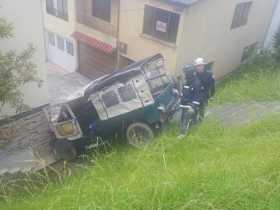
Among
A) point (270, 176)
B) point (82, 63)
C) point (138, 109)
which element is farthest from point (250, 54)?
point (270, 176)

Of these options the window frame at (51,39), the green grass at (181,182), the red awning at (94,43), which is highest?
the green grass at (181,182)

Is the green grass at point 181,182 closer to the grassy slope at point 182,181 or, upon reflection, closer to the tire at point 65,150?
the grassy slope at point 182,181

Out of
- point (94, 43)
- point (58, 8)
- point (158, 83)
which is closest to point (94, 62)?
point (94, 43)

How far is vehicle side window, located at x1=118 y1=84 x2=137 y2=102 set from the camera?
7.98 metres

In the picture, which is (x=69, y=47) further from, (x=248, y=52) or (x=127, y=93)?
(x=127, y=93)

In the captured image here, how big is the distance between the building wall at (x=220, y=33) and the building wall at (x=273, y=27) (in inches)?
9.7

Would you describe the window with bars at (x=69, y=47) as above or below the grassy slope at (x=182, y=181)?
below

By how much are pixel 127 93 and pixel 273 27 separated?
12205mm

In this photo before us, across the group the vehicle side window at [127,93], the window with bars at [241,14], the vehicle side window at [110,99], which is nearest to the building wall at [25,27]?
the vehicle side window at [110,99]

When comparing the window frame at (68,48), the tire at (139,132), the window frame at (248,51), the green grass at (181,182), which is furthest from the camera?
the window frame at (68,48)

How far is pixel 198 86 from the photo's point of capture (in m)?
7.21

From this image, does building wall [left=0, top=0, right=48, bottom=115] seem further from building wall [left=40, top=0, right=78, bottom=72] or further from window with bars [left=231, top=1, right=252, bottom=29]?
window with bars [left=231, top=1, right=252, bottom=29]

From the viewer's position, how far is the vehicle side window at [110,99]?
8141mm

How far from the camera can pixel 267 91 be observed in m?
9.55
